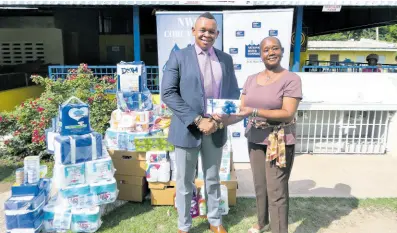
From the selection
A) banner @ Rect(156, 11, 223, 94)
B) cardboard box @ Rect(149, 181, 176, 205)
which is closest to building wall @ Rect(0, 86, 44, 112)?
banner @ Rect(156, 11, 223, 94)

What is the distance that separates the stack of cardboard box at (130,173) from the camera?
3.68m

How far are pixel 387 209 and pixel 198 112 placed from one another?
2459 mm

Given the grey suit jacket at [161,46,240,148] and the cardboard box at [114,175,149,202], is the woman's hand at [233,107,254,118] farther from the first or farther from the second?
the cardboard box at [114,175,149,202]

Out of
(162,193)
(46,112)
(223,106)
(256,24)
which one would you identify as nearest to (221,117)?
(223,106)

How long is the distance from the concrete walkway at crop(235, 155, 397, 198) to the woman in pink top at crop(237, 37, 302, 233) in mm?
1251

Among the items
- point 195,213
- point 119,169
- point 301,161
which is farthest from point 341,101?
point 119,169

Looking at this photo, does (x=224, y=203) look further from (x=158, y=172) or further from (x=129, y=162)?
(x=129, y=162)

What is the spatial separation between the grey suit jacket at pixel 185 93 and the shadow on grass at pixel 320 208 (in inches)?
57.7

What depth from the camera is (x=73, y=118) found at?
10.1 feet

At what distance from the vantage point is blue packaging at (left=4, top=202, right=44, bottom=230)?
289 centimetres

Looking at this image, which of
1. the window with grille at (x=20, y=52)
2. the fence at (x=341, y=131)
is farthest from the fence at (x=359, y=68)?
the window with grille at (x=20, y=52)

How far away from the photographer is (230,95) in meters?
2.71

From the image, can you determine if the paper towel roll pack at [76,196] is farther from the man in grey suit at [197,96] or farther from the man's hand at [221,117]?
the man's hand at [221,117]

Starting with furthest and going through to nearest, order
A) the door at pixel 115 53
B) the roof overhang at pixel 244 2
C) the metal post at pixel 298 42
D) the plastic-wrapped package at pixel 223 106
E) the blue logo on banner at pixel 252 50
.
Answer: the door at pixel 115 53 < the metal post at pixel 298 42 < the roof overhang at pixel 244 2 < the blue logo on banner at pixel 252 50 < the plastic-wrapped package at pixel 223 106
